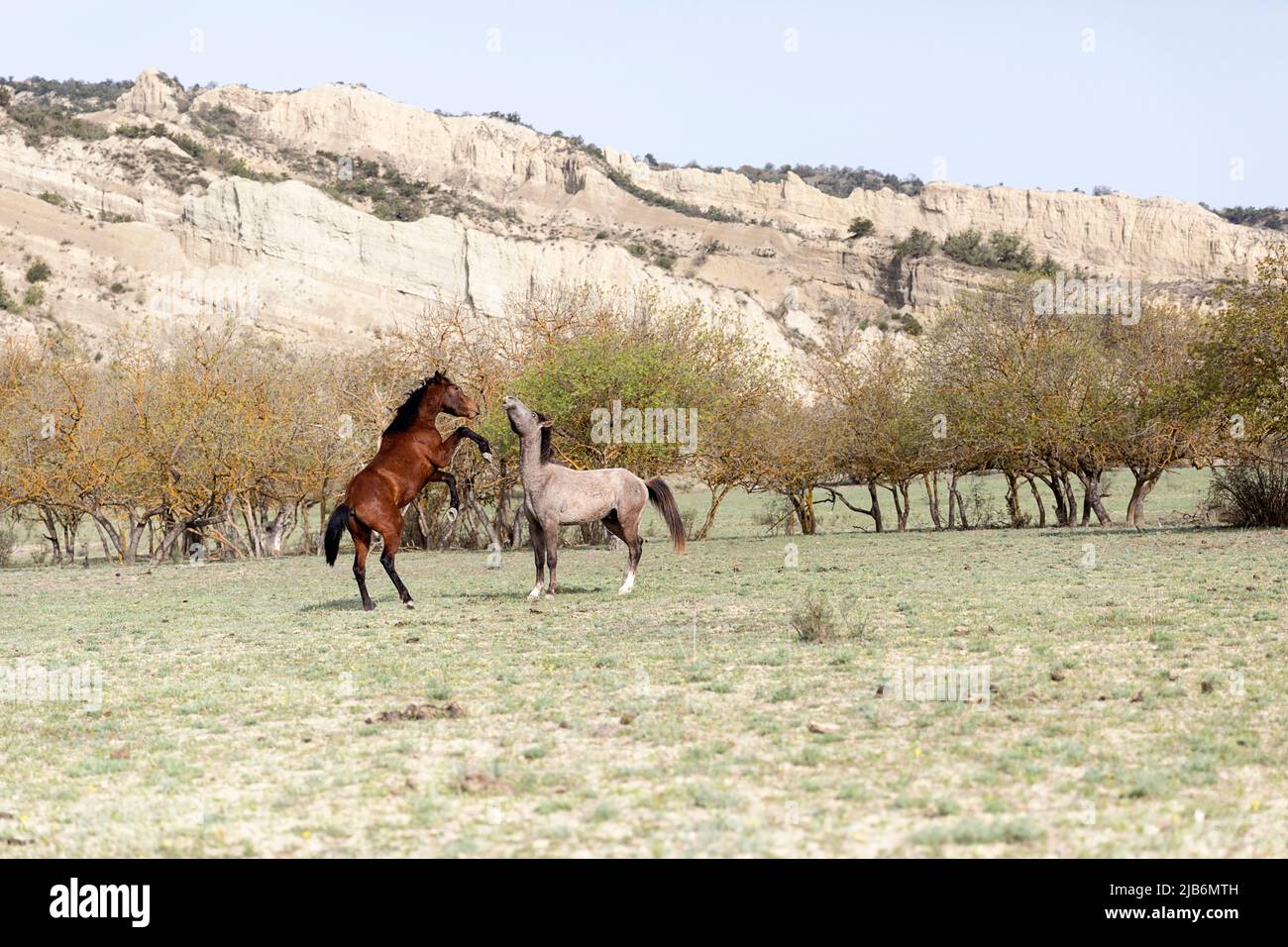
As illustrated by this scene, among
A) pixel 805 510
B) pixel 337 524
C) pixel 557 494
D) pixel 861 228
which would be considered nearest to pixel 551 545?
pixel 557 494

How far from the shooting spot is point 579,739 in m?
7.73

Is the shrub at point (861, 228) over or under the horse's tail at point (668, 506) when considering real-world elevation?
over

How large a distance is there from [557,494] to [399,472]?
2.37 m

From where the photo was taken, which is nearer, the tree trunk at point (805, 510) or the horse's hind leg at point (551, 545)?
the horse's hind leg at point (551, 545)

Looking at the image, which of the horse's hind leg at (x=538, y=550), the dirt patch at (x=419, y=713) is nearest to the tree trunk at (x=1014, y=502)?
the horse's hind leg at (x=538, y=550)

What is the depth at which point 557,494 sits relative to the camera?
1681 cm

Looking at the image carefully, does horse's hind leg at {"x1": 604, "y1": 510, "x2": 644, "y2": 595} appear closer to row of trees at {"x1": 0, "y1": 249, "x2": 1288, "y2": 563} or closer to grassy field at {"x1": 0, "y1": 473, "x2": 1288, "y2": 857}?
grassy field at {"x1": 0, "y1": 473, "x2": 1288, "y2": 857}

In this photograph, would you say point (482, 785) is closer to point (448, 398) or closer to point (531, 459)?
point (448, 398)

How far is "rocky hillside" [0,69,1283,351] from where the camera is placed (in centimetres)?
8700

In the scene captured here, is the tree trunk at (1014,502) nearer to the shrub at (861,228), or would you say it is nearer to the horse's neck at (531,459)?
the horse's neck at (531,459)

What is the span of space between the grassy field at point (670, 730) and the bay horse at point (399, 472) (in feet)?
3.79

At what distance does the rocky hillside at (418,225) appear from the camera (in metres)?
87.0
